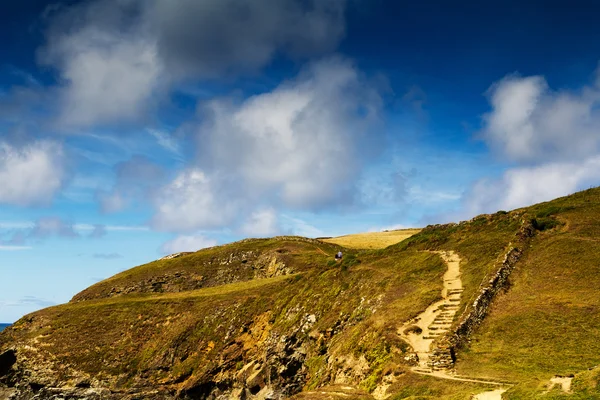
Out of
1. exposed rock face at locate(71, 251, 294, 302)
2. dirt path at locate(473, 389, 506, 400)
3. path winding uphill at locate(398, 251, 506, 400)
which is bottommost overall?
dirt path at locate(473, 389, 506, 400)

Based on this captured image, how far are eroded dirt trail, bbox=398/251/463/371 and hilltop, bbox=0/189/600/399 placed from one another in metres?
0.17

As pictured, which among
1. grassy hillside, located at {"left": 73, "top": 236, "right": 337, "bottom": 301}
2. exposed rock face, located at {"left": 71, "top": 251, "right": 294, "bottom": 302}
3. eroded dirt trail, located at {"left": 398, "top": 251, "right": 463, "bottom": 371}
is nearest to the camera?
eroded dirt trail, located at {"left": 398, "top": 251, "right": 463, "bottom": 371}

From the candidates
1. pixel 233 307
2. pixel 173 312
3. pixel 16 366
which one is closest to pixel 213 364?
pixel 233 307

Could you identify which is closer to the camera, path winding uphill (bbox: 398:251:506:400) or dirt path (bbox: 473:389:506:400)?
dirt path (bbox: 473:389:506:400)

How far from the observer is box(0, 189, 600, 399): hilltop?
102ft

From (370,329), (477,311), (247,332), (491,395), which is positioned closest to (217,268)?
(247,332)

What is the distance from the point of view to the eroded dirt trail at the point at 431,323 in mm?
34812

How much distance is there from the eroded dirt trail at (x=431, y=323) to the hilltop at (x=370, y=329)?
17 cm

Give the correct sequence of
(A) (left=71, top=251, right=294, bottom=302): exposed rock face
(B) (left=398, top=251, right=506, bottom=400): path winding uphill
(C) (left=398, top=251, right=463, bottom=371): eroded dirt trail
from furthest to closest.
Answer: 1. (A) (left=71, top=251, right=294, bottom=302): exposed rock face
2. (C) (left=398, top=251, right=463, bottom=371): eroded dirt trail
3. (B) (left=398, top=251, right=506, bottom=400): path winding uphill

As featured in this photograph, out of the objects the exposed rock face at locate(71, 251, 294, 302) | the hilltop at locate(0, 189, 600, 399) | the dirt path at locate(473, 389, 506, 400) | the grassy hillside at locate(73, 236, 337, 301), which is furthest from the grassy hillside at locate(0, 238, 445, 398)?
the dirt path at locate(473, 389, 506, 400)

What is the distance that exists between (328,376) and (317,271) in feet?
95.4

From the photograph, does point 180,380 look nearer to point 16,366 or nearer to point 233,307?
point 233,307

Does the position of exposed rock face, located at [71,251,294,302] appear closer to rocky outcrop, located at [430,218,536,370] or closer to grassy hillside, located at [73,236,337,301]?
grassy hillside, located at [73,236,337,301]

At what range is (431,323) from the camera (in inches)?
1533
